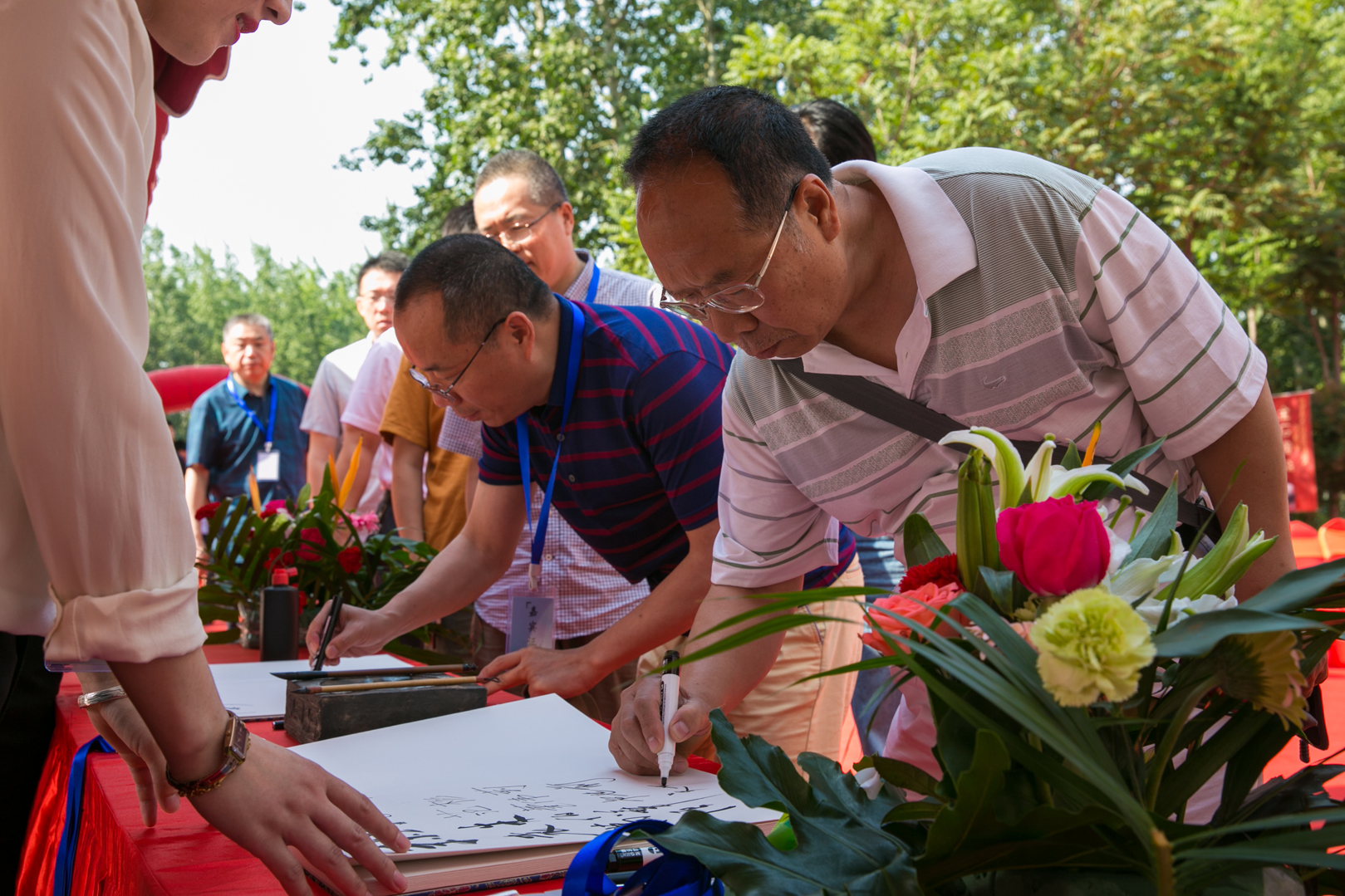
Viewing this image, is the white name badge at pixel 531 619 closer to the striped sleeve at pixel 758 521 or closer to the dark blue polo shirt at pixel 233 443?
the striped sleeve at pixel 758 521

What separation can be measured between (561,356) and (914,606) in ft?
4.99

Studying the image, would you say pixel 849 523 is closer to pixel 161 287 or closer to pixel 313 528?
pixel 313 528

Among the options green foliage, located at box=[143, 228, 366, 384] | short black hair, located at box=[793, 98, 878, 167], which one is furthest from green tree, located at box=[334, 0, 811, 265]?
green foliage, located at box=[143, 228, 366, 384]

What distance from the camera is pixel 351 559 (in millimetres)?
2523

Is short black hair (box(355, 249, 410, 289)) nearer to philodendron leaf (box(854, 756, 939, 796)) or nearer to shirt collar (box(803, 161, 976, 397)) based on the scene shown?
shirt collar (box(803, 161, 976, 397))

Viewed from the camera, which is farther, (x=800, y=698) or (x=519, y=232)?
(x=519, y=232)

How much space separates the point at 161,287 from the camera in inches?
1292

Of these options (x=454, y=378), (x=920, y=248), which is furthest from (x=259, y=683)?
(x=920, y=248)

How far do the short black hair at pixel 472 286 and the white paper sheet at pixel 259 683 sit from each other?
0.65 m

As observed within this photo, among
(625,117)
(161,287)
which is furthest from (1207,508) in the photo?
(161,287)

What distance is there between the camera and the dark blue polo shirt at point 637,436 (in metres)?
1.90

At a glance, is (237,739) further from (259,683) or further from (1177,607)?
(259,683)

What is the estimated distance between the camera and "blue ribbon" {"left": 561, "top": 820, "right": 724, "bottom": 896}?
0.72m

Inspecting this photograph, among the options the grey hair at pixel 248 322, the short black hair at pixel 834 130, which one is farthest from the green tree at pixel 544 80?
the short black hair at pixel 834 130
